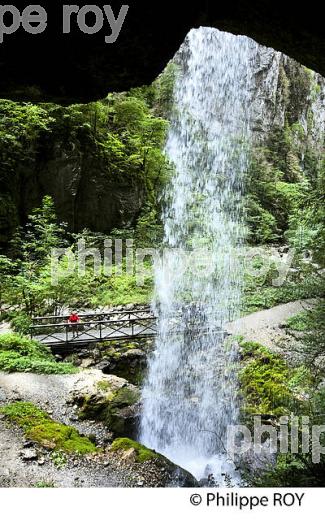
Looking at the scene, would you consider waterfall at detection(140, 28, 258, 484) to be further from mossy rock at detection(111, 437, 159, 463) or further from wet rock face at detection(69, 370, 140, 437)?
mossy rock at detection(111, 437, 159, 463)

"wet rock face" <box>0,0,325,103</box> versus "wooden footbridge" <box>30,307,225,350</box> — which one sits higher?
"wet rock face" <box>0,0,325,103</box>

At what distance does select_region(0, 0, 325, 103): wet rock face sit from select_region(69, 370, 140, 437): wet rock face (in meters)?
6.25

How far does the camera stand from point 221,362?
429 inches

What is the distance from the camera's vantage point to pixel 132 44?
11.6ft

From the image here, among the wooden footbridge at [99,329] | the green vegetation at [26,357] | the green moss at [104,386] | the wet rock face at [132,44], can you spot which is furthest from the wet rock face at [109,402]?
the wet rock face at [132,44]

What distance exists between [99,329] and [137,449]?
478cm

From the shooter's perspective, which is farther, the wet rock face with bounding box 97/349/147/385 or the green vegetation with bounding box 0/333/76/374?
the wet rock face with bounding box 97/349/147/385

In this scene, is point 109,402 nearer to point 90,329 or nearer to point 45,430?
point 45,430

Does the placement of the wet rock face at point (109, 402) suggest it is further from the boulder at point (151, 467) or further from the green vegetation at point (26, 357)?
the boulder at point (151, 467)

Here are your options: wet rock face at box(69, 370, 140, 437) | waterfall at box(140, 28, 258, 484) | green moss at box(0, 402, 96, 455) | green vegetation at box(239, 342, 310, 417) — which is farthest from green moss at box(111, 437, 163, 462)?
green vegetation at box(239, 342, 310, 417)

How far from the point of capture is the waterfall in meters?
9.41
